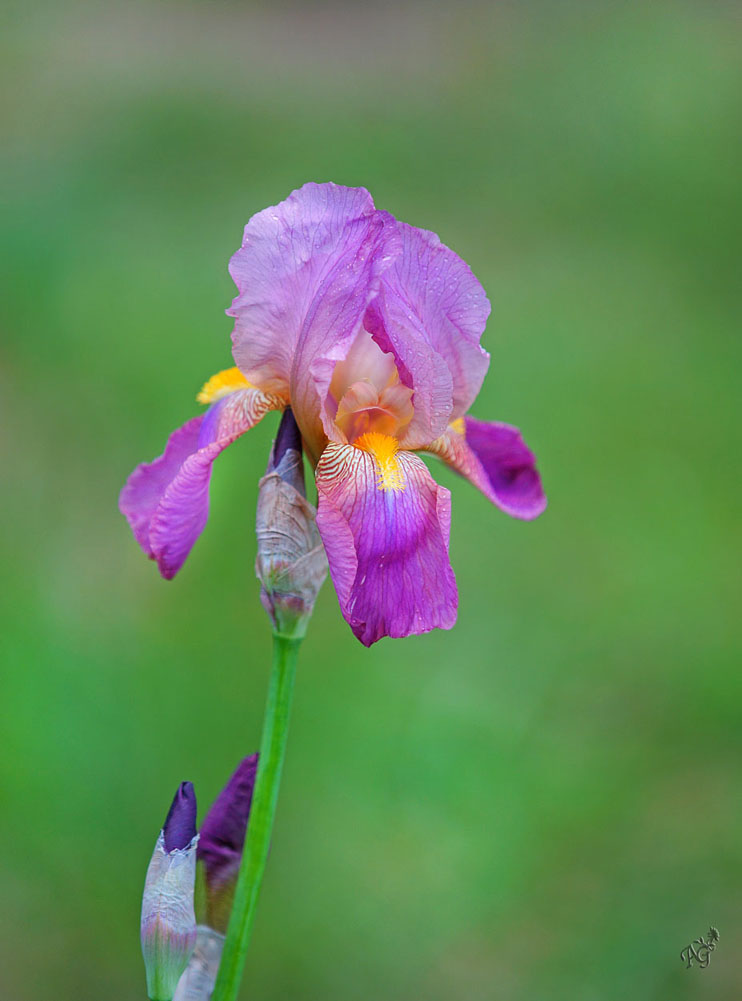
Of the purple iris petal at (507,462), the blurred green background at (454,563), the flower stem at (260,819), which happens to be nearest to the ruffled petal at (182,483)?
the flower stem at (260,819)

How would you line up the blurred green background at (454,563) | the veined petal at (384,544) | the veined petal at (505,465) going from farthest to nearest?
1. the blurred green background at (454,563)
2. the veined petal at (505,465)
3. the veined petal at (384,544)

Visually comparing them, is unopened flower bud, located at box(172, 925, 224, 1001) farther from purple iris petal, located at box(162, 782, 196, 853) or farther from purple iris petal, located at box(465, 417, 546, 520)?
purple iris petal, located at box(465, 417, 546, 520)

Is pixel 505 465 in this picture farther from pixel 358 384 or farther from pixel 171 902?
pixel 171 902

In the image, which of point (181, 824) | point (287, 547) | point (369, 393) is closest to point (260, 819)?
point (181, 824)

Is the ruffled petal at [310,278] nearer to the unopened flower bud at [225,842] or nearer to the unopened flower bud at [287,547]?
the unopened flower bud at [287,547]

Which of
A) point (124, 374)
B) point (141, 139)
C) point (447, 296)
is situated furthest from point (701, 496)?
point (141, 139)

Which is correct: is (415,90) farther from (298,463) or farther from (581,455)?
(298,463)

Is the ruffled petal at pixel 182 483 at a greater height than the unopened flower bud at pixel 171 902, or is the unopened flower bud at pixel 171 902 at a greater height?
the ruffled petal at pixel 182 483

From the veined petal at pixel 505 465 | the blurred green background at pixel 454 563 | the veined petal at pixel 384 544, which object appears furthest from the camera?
the blurred green background at pixel 454 563

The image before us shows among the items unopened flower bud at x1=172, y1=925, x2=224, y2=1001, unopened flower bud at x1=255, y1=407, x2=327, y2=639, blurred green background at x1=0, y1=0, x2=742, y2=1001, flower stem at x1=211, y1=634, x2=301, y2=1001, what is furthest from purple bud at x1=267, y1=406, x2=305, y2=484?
blurred green background at x1=0, y1=0, x2=742, y2=1001
